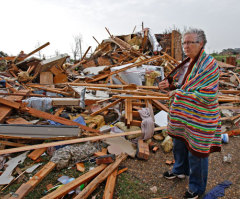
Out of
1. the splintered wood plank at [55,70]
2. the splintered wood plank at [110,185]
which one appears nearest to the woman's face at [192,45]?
the splintered wood plank at [110,185]

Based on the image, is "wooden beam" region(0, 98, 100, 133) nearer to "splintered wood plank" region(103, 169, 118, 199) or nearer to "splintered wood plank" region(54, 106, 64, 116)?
"splintered wood plank" region(54, 106, 64, 116)

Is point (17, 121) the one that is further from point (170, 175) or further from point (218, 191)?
point (218, 191)

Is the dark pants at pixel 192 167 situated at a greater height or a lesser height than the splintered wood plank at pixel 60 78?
A: lesser

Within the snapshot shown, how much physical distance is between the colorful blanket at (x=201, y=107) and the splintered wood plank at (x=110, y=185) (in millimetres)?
1140

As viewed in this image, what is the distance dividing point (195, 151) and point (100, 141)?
6.48 ft

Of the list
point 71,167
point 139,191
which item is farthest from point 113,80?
point 139,191

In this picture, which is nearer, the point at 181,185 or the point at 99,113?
the point at 181,185

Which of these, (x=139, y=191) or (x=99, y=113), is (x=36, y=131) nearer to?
(x=99, y=113)

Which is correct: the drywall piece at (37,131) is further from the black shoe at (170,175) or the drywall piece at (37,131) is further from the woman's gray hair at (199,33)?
the woman's gray hair at (199,33)

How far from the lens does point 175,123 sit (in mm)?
2064

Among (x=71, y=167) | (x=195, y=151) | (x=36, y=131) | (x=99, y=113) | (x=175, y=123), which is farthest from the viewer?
(x=99, y=113)

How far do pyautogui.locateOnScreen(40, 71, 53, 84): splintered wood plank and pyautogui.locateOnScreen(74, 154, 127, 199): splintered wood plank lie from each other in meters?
5.30

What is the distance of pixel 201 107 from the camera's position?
1.78 metres

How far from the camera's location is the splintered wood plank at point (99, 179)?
6.97 ft
